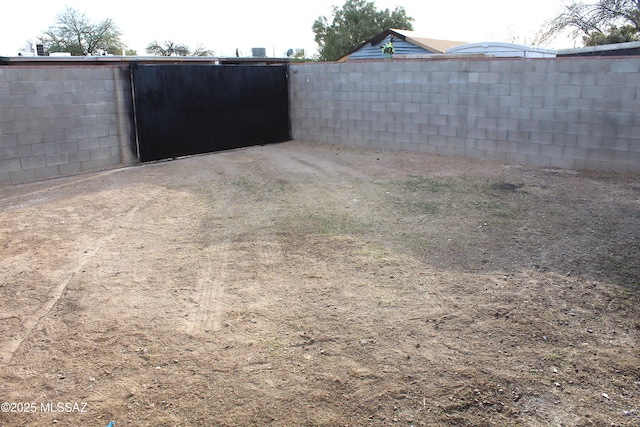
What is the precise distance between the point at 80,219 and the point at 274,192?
9.05 feet

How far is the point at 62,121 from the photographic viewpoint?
9.70m

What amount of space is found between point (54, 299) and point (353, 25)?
34.0 metres

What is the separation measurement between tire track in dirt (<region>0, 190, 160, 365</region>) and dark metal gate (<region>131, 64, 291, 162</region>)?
438 centimetres

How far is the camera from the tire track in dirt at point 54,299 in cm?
385

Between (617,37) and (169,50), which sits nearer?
(617,37)

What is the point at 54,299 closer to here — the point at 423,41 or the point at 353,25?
the point at 423,41

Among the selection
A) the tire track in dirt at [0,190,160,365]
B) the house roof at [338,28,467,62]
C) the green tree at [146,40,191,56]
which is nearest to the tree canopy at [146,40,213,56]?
the green tree at [146,40,191,56]

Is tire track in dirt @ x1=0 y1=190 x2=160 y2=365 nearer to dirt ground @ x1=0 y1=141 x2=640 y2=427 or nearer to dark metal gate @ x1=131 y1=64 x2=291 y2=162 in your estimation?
dirt ground @ x1=0 y1=141 x2=640 y2=427

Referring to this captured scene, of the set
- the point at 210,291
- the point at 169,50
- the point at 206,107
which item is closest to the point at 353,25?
the point at 169,50

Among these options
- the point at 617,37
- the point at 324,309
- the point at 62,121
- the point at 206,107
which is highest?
the point at 617,37

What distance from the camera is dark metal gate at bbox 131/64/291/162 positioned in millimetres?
10945

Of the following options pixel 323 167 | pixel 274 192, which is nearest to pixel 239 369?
pixel 274 192

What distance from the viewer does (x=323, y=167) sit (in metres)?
10.4

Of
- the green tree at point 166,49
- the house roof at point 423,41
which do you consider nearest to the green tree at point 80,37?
the green tree at point 166,49
